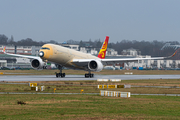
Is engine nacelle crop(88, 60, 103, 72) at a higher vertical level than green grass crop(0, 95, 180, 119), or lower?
higher

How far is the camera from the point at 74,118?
66.1ft

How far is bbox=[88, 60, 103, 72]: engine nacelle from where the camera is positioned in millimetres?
70069

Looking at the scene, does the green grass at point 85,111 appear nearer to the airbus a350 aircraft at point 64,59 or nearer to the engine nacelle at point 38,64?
the airbus a350 aircraft at point 64,59

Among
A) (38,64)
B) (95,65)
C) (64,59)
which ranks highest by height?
(64,59)

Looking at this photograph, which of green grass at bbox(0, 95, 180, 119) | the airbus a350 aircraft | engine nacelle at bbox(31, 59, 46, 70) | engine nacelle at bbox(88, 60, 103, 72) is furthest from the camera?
engine nacelle at bbox(88, 60, 103, 72)

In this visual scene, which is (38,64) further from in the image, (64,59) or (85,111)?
(85,111)

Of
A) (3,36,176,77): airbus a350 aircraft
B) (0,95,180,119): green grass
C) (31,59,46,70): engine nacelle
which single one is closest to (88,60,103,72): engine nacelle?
(3,36,176,77): airbus a350 aircraft

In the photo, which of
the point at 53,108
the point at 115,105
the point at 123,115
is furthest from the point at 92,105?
the point at 123,115

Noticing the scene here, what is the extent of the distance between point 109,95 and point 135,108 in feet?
32.2

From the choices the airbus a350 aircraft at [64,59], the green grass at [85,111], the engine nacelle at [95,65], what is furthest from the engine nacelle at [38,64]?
the green grass at [85,111]

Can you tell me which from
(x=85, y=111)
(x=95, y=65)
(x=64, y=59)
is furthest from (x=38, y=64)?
(x=85, y=111)

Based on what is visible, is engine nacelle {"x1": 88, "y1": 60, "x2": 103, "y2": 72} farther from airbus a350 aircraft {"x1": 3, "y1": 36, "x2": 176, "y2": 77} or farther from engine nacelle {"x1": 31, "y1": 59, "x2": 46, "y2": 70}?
engine nacelle {"x1": 31, "y1": 59, "x2": 46, "y2": 70}

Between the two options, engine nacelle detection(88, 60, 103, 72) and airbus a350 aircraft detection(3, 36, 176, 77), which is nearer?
airbus a350 aircraft detection(3, 36, 176, 77)

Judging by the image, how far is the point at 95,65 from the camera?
7106 cm
